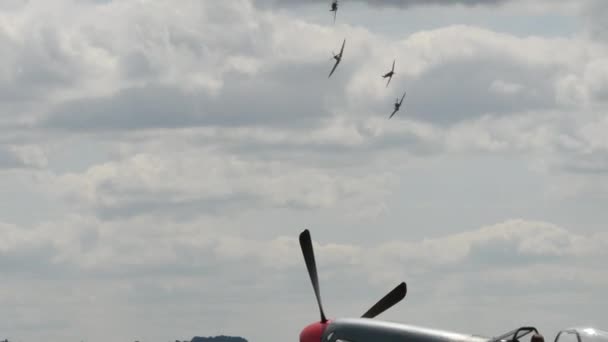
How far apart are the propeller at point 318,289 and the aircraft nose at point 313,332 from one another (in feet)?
6.49

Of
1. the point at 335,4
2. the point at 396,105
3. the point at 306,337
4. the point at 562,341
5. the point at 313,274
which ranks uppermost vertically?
the point at 335,4

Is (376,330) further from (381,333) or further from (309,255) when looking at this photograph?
(309,255)

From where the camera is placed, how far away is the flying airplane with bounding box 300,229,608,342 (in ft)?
116

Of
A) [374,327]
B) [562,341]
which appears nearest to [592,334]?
[562,341]

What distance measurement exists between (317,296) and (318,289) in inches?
28.4

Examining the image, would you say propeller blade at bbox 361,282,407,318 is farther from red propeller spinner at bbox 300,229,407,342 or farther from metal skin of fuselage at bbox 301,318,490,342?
metal skin of fuselage at bbox 301,318,490,342

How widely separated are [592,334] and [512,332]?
240 cm

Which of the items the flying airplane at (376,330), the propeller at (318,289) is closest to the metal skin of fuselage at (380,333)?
the flying airplane at (376,330)

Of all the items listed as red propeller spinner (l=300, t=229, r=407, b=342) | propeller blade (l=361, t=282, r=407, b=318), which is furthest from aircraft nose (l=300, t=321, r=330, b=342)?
propeller blade (l=361, t=282, r=407, b=318)

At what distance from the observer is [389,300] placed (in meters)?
48.2

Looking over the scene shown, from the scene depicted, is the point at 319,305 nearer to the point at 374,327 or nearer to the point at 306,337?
the point at 306,337

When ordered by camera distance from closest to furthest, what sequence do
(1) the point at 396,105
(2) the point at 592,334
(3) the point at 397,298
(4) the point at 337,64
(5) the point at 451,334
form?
(2) the point at 592,334, (5) the point at 451,334, (3) the point at 397,298, (4) the point at 337,64, (1) the point at 396,105

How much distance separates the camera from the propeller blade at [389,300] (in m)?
47.8

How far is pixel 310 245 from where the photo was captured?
163ft
